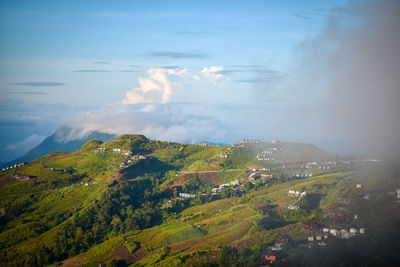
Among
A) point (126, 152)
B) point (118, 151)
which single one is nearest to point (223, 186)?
point (126, 152)

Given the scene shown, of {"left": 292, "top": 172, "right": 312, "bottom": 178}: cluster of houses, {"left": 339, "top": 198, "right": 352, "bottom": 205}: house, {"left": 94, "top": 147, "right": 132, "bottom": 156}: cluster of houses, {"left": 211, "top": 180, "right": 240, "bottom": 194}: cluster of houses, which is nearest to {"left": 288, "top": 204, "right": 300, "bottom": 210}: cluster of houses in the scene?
{"left": 339, "top": 198, "right": 352, "bottom": 205}: house

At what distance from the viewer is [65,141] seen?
502 ft

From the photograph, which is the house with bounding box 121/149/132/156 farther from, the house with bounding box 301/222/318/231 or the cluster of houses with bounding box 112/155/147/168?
the house with bounding box 301/222/318/231

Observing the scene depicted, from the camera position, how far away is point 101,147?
87.9 m

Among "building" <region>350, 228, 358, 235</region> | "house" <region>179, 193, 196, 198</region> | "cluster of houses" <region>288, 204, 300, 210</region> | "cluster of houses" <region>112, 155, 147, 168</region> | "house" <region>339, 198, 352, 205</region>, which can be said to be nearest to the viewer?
"building" <region>350, 228, 358, 235</region>

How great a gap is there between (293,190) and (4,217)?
4194 centimetres

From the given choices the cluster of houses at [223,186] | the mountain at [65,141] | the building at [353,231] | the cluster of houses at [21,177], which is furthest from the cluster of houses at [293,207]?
the mountain at [65,141]

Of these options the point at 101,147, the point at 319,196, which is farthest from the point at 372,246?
the point at 101,147

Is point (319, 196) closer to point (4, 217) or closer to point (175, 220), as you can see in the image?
point (175, 220)

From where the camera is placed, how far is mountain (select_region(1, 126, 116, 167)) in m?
146

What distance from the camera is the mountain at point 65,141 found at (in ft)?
478

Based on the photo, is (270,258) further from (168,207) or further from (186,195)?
(186,195)

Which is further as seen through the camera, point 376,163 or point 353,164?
point 353,164

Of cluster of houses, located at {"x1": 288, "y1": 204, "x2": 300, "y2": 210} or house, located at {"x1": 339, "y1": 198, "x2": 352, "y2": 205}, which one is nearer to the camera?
house, located at {"x1": 339, "y1": 198, "x2": 352, "y2": 205}
